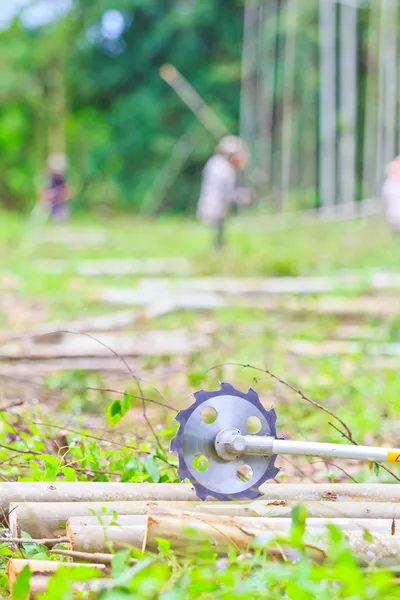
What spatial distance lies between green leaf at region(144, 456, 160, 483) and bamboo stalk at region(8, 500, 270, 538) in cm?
42

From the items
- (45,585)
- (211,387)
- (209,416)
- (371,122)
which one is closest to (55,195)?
(371,122)

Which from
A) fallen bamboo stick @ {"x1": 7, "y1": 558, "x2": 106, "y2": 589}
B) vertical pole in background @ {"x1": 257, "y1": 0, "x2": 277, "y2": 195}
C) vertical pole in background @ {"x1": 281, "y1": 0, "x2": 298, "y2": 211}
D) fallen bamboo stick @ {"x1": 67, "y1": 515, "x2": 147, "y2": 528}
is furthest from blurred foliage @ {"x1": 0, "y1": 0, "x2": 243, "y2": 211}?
fallen bamboo stick @ {"x1": 7, "y1": 558, "x2": 106, "y2": 589}

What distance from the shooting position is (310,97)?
3638 centimetres

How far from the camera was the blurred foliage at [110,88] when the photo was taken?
39.9m

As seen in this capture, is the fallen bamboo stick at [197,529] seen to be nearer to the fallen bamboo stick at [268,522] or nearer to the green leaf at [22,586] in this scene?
the fallen bamboo stick at [268,522]

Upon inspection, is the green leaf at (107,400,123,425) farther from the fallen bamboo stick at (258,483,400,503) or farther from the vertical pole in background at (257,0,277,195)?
the vertical pole in background at (257,0,277,195)

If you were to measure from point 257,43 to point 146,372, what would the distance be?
33.3 m

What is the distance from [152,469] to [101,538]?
693mm

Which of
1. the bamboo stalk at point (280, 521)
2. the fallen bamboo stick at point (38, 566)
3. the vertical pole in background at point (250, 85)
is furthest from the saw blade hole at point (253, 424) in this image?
the vertical pole in background at point (250, 85)

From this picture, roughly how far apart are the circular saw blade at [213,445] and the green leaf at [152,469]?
1.09ft

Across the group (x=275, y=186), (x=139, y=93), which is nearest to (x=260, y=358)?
(x=275, y=186)

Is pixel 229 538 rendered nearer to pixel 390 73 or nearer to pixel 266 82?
pixel 390 73

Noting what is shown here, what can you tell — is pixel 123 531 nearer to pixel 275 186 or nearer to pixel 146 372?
pixel 146 372

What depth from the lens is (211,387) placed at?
5047 mm
